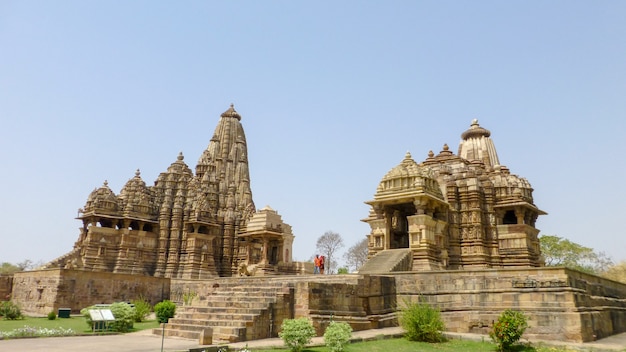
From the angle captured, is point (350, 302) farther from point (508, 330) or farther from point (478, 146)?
point (478, 146)

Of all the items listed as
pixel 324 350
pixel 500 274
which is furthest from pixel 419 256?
pixel 324 350

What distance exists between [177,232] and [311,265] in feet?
35.7

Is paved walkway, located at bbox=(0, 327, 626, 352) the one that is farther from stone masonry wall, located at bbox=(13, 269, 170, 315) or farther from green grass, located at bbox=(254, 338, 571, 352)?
stone masonry wall, located at bbox=(13, 269, 170, 315)

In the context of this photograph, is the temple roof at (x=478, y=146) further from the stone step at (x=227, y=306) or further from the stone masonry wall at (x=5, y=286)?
the stone masonry wall at (x=5, y=286)

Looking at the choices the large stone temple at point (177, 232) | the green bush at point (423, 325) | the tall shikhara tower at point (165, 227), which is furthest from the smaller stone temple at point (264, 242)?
the green bush at point (423, 325)

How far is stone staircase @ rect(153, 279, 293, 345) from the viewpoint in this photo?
463 inches

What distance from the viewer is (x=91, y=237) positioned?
3300 centimetres

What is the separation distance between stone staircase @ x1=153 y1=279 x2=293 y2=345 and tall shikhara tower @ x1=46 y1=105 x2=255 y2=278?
2070 centimetres

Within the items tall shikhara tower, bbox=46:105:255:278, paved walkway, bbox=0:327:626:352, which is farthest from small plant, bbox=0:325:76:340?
tall shikhara tower, bbox=46:105:255:278

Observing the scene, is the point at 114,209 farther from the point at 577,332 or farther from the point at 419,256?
the point at 577,332

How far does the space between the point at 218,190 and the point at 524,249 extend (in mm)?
26402

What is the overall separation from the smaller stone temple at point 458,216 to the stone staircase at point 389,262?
99cm

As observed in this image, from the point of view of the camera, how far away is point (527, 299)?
13594 millimetres

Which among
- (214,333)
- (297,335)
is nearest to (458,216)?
(214,333)
